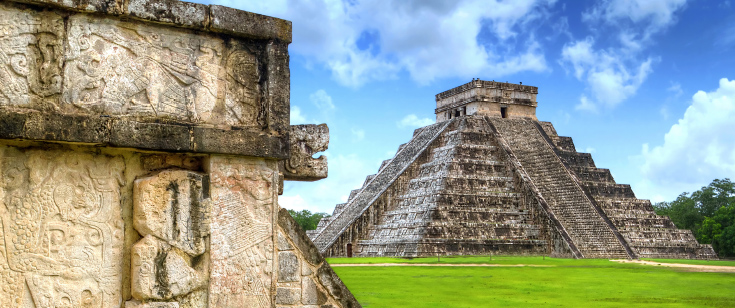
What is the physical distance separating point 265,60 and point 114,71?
89 centimetres

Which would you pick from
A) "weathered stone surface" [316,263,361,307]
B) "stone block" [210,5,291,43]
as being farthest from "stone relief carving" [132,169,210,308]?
"stone block" [210,5,291,43]

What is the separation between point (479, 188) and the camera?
35031 millimetres

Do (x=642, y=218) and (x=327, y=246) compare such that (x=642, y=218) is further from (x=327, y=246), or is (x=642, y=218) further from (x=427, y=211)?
(x=327, y=246)

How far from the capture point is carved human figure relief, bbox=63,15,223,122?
13.7 feet

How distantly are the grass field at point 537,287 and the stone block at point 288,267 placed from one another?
7.99m

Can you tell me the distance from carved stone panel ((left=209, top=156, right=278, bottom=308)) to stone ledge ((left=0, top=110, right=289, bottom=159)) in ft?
0.35

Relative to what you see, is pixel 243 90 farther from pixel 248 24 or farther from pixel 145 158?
pixel 145 158

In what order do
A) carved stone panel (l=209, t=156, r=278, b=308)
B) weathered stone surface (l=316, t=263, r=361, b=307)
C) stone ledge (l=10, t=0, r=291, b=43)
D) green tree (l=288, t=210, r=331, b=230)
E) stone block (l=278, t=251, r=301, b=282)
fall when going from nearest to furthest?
stone ledge (l=10, t=0, r=291, b=43) < carved stone panel (l=209, t=156, r=278, b=308) < stone block (l=278, t=251, r=301, b=282) < weathered stone surface (l=316, t=263, r=361, b=307) < green tree (l=288, t=210, r=331, b=230)

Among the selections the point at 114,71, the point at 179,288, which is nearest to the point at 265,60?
the point at 114,71

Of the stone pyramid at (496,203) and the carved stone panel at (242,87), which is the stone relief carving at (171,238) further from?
the stone pyramid at (496,203)

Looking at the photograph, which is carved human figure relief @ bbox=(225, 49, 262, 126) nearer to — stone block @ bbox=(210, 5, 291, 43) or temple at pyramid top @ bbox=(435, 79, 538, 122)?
stone block @ bbox=(210, 5, 291, 43)

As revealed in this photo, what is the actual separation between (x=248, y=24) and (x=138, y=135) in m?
0.94

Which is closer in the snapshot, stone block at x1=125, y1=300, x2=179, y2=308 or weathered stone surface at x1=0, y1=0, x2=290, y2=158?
weathered stone surface at x1=0, y1=0, x2=290, y2=158

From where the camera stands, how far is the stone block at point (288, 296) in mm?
4656
